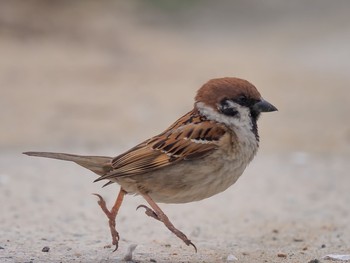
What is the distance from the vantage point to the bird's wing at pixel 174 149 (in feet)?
18.7

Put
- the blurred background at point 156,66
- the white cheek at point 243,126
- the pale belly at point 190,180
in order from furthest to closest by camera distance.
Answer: the blurred background at point 156,66
the white cheek at point 243,126
the pale belly at point 190,180

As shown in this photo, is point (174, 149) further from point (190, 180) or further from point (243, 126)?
point (243, 126)

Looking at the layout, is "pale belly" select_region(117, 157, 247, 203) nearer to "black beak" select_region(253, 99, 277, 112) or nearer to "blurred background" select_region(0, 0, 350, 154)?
"black beak" select_region(253, 99, 277, 112)

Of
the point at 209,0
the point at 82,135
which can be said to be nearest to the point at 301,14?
the point at 209,0

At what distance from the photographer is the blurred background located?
1194cm

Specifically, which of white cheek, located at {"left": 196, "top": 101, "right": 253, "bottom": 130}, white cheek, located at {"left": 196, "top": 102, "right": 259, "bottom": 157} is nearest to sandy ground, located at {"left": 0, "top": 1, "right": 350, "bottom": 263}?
white cheek, located at {"left": 196, "top": 102, "right": 259, "bottom": 157}

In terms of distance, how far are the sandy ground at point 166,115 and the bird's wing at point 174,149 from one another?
621mm

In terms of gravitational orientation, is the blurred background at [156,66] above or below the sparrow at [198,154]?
above

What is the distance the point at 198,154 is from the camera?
223 inches

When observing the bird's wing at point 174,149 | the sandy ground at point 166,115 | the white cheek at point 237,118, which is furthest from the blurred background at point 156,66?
the white cheek at point 237,118

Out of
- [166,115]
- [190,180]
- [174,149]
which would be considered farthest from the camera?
[166,115]

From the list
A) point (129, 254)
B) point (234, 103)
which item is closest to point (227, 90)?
point (234, 103)

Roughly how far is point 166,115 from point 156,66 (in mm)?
3671

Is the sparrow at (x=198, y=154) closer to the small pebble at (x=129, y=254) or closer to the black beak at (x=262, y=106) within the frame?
the black beak at (x=262, y=106)
